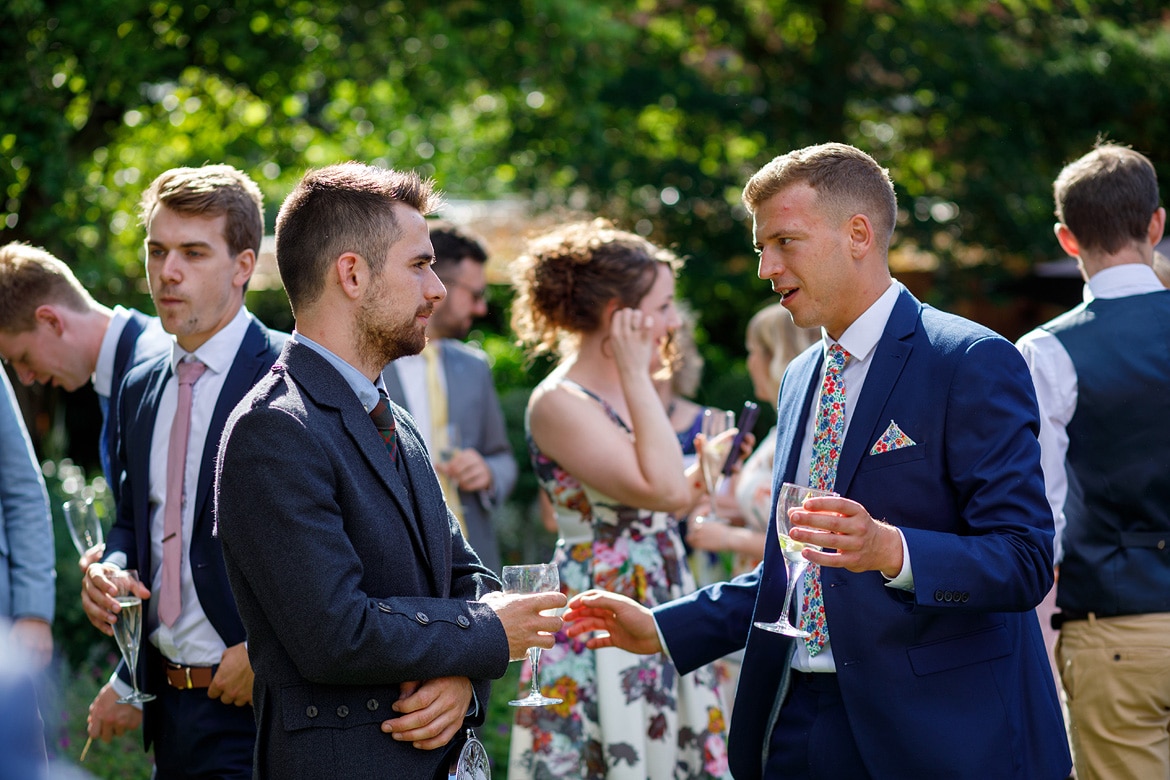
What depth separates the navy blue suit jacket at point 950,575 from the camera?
8.86 feet

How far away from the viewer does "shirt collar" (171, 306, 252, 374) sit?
3734 mm

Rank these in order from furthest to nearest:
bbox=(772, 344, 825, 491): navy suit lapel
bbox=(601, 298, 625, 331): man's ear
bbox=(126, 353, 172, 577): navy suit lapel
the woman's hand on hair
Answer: bbox=(601, 298, 625, 331): man's ear
the woman's hand on hair
bbox=(126, 353, 172, 577): navy suit lapel
bbox=(772, 344, 825, 491): navy suit lapel

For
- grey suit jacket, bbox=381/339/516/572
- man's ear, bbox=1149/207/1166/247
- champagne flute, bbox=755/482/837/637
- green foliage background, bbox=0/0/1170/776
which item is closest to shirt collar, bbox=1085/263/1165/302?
man's ear, bbox=1149/207/1166/247

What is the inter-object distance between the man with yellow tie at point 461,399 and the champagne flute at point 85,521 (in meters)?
2.00

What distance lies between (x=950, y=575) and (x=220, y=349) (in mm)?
2318

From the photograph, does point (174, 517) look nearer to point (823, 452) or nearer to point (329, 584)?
point (329, 584)

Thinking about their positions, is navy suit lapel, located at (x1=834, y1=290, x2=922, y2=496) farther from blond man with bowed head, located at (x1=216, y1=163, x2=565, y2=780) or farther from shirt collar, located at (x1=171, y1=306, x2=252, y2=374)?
shirt collar, located at (x1=171, y1=306, x2=252, y2=374)

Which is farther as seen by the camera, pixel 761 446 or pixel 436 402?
pixel 436 402

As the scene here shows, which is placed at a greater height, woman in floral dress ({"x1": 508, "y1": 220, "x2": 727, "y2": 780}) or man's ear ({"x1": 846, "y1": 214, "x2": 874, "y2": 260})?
man's ear ({"x1": 846, "y1": 214, "x2": 874, "y2": 260})

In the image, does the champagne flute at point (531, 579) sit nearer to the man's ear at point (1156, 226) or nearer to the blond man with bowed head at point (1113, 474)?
the blond man with bowed head at point (1113, 474)

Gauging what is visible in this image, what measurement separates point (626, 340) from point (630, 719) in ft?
4.50

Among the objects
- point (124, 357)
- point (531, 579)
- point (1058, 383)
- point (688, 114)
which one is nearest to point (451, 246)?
point (124, 357)

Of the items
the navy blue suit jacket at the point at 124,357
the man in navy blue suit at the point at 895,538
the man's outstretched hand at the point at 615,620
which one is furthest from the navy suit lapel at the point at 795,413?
the navy blue suit jacket at the point at 124,357

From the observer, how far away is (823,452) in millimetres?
3082
